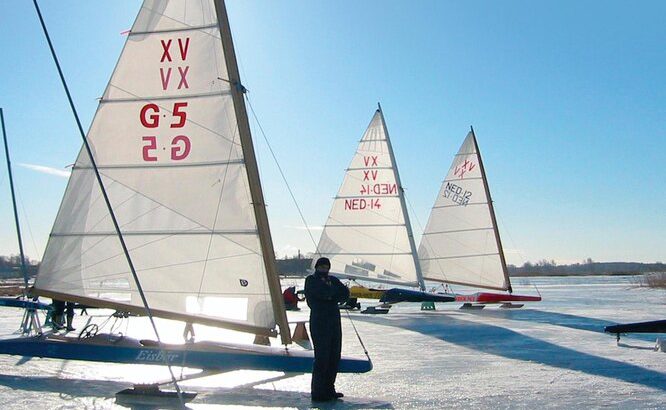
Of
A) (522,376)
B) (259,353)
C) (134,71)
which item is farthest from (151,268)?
(522,376)

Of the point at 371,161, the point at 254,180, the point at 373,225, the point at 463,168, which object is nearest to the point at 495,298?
the point at 463,168

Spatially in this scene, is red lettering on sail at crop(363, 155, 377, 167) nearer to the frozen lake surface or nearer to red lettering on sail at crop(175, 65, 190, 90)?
the frozen lake surface

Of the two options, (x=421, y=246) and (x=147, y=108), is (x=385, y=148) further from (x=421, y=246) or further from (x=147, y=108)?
(x=147, y=108)

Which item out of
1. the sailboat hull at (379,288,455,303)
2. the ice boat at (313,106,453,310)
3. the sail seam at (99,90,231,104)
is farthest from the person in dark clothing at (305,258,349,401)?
the ice boat at (313,106,453,310)

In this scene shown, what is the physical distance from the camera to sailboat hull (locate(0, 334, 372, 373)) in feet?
23.5

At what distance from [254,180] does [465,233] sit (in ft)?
57.2

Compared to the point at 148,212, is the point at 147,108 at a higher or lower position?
higher

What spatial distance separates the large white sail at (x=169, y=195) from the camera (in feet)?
25.4

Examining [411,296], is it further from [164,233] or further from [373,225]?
[164,233]

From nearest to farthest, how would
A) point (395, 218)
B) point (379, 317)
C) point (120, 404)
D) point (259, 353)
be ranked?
point (120, 404) → point (259, 353) → point (379, 317) → point (395, 218)

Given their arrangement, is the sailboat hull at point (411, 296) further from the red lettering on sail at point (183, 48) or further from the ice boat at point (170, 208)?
the red lettering on sail at point (183, 48)

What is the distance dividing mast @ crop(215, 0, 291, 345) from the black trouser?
128 centimetres

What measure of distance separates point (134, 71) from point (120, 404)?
13.6ft

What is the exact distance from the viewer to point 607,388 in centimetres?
660
